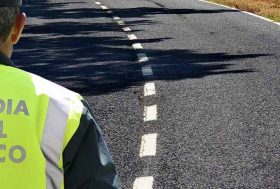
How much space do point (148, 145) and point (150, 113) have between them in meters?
1.36

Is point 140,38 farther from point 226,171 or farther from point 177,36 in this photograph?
point 226,171

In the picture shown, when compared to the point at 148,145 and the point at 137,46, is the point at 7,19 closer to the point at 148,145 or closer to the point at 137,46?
the point at 148,145

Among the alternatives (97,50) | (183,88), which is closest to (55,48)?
(97,50)

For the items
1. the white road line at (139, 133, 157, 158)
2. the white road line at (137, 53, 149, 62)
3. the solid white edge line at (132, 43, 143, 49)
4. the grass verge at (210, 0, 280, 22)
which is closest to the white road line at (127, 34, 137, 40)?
the solid white edge line at (132, 43, 143, 49)

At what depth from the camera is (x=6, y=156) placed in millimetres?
1623

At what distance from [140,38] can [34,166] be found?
13984mm

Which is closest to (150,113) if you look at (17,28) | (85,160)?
(17,28)

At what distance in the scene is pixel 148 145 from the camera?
6520 mm

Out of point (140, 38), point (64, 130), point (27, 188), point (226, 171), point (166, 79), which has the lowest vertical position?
point (140, 38)

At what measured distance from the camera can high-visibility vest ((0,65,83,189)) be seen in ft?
5.29

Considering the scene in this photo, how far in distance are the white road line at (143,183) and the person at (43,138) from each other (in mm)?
3618

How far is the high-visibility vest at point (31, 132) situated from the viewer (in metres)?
1.61

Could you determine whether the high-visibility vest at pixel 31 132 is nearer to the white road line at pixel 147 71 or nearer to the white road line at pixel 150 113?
the white road line at pixel 150 113

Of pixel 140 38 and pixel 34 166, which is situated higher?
pixel 34 166
